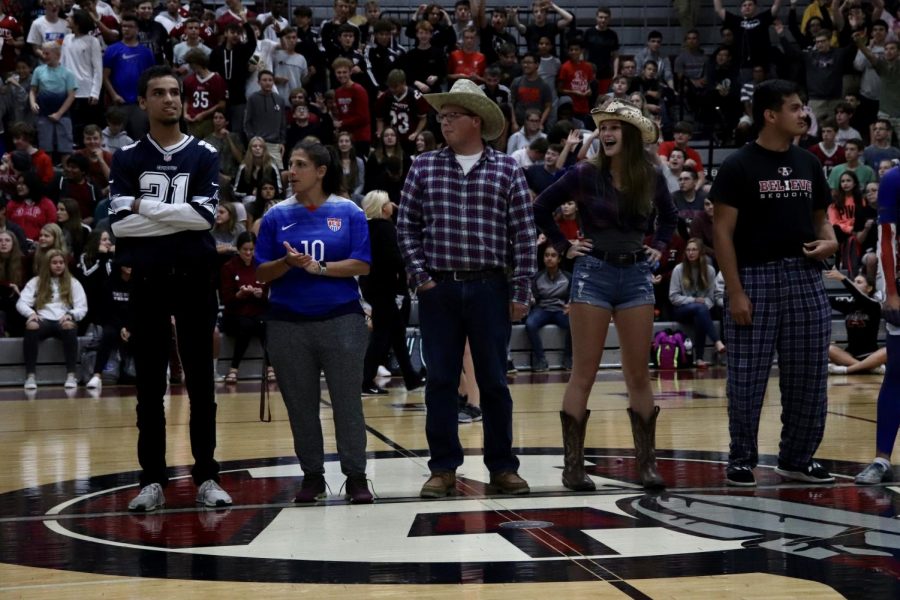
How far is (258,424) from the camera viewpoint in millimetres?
9414

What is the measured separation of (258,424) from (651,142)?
4.25 meters

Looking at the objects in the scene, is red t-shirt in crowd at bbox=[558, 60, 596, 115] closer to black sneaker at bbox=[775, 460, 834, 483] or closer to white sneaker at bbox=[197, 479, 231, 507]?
black sneaker at bbox=[775, 460, 834, 483]

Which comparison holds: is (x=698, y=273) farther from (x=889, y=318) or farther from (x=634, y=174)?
(x=634, y=174)

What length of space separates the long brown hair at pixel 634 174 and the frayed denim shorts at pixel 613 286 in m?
0.27

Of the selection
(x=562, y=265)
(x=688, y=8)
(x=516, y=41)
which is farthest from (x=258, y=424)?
(x=688, y=8)

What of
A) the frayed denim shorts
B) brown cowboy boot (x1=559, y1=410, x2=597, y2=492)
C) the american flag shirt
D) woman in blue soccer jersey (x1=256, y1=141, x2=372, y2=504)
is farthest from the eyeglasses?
brown cowboy boot (x1=559, y1=410, x2=597, y2=492)

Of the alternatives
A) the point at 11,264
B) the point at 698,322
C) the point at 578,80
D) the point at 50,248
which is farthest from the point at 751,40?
the point at 11,264

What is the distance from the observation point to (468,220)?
6051mm

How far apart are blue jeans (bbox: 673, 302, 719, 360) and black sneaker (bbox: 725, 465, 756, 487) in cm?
868

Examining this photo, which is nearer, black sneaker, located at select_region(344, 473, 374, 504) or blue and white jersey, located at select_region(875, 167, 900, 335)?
black sneaker, located at select_region(344, 473, 374, 504)

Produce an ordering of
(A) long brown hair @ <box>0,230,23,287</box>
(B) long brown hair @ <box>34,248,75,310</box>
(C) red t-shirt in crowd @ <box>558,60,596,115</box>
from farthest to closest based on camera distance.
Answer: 1. (C) red t-shirt in crowd @ <box>558,60,596,115</box>
2. (A) long brown hair @ <box>0,230,23,287</box>
3. (B) long brown hair @ <box>34,248,75,310</box>

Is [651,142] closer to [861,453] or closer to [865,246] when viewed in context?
[861,453]

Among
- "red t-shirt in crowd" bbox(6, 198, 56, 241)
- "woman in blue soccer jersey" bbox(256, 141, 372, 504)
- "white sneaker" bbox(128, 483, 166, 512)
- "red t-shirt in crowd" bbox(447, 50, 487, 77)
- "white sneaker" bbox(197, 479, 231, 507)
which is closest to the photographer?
"white sneaker" bbox(128, 483, 166, 512)

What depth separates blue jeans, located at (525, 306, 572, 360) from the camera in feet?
48.2
